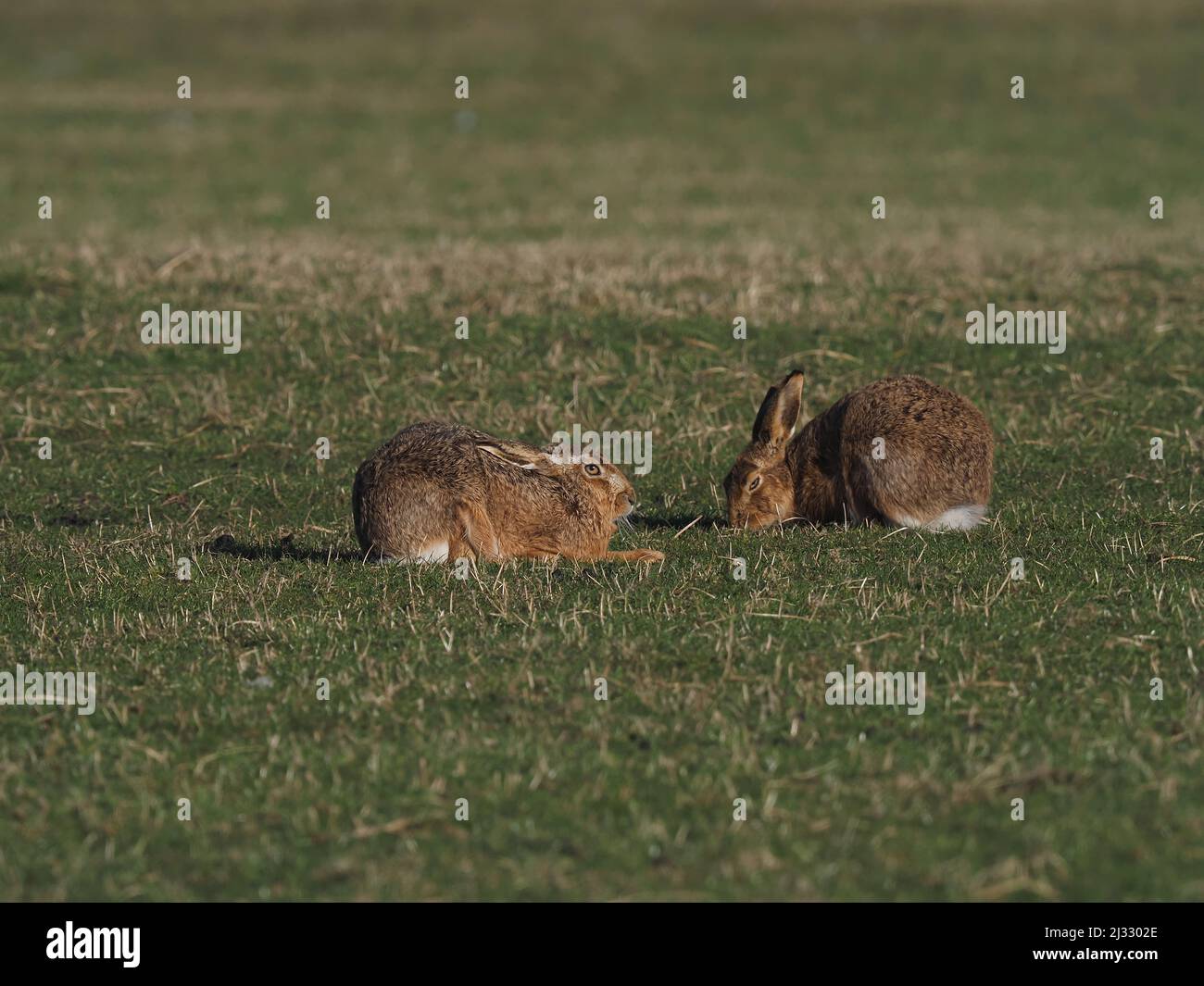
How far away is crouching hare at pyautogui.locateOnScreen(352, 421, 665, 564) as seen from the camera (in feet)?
34.8

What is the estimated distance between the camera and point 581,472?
1113 cm

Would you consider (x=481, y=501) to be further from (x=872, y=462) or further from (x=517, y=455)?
(x=872, y=462)

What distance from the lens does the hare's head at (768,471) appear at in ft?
39.0

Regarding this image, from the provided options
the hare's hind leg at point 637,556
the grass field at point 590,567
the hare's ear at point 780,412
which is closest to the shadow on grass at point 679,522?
the grass field at point 590,567

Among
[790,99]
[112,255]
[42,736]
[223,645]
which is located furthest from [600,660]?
[790,99]

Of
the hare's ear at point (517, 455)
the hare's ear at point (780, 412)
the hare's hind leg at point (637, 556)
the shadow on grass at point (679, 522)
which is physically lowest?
the hare's hind leg at point (637, 556)

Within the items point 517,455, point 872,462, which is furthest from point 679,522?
point 517,455

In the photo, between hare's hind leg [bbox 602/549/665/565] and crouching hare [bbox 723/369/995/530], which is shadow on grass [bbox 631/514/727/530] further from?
hare's hind leg [bbox 602/549/665/565]

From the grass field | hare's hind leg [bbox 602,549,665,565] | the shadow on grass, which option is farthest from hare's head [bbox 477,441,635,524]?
the shadow on grass

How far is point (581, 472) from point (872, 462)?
2.08 m

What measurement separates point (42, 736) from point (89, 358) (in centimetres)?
919

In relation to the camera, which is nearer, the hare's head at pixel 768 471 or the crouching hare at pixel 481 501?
the crouching hare at pixel 481 501

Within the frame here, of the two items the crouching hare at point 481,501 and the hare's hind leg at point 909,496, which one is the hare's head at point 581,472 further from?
the hare's hind leg at point 909,496

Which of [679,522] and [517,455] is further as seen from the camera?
[679,522]
